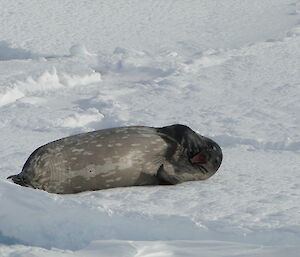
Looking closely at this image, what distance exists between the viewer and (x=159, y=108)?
5715 millimetres

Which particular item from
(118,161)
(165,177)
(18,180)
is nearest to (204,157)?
(165,177)

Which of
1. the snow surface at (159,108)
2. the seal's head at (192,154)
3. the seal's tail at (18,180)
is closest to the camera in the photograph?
the snow surface at (159,108)

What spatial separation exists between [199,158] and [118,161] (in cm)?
45

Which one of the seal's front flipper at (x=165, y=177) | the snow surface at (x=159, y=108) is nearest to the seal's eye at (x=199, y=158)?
the snow surface at (x=159, y=108)

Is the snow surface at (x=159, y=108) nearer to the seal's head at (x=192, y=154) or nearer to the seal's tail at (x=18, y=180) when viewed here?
the seal's head at (x=192, y=154)

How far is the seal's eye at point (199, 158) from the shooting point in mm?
3787

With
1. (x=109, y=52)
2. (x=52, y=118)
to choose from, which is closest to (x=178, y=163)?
(x=52, y=118)

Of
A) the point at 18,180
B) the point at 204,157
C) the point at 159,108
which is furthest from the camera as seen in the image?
the point at 159,108

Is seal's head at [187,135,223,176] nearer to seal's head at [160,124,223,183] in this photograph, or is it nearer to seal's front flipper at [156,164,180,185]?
seal's head at [160,124,223,183]

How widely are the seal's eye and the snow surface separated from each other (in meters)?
0.11

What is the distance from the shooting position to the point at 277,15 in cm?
830

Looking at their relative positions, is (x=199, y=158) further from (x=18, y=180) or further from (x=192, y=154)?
(x=18, y=180)

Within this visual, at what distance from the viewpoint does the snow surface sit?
8.82 ft

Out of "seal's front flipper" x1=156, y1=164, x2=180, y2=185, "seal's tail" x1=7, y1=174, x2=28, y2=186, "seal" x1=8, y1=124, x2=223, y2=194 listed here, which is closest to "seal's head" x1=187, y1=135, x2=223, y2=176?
"seal" x1=8, y1=124, x2=223, y2=194
